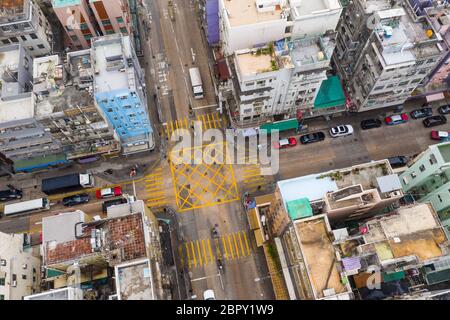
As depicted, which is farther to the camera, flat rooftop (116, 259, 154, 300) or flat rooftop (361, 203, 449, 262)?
flat rooftop (361, 203, 449, 262)

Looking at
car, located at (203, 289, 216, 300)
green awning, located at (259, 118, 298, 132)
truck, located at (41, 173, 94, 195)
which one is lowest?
car, located at (203, 289, 216, 300)

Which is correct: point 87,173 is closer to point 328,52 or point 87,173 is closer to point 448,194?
point 328,52

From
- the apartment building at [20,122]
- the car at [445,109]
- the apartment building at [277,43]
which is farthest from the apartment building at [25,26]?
the car at [445,109]

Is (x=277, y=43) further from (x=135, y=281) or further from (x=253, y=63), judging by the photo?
A: (x=135, y=281)

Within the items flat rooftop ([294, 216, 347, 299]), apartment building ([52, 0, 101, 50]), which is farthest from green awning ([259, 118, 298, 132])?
apartment building ([52, 0, 101, 50])

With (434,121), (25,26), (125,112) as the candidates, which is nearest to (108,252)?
(125,112)

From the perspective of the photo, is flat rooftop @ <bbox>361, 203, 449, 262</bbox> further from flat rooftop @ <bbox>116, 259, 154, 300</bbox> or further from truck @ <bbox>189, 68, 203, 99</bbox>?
truck @ <bbox>189, 68, 203, 99</bbox>
